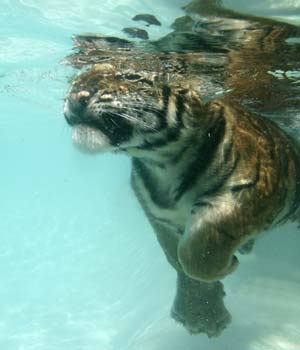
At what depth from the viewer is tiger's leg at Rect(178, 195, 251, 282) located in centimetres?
460

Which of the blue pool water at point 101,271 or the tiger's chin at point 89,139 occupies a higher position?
the tiger's chin at point 89,139

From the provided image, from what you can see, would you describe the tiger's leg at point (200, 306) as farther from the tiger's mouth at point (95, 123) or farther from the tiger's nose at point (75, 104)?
the tiger's nose at point (75, 104)

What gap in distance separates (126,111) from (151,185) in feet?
3.96

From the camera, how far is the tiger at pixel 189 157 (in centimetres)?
428

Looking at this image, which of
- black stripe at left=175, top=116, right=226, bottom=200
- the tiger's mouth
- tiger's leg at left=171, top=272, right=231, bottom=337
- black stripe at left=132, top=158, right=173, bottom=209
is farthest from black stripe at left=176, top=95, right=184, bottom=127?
tiger's leg at left=171, top=272, right=231, bottom=337

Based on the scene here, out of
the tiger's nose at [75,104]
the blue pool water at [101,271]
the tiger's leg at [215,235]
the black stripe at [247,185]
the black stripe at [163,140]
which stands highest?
the tiger's nose at [75,104]

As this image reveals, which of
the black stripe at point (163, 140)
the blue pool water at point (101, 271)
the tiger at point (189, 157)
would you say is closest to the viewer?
the tiger at point (189, 157)

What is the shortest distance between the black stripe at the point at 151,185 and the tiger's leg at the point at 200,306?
2171 millimetres

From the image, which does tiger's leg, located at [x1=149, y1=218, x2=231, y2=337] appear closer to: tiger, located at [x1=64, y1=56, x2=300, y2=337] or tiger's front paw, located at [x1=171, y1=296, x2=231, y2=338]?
tiger's front paw, located at [x1=171, y1=296, x2=231, y2=338]

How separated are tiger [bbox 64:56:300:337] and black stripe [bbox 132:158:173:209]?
1cm

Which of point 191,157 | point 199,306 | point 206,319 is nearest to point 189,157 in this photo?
point 191,157

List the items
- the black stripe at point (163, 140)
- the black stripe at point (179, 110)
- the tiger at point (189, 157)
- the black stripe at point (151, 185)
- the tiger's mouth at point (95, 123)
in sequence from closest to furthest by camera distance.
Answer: the tiger's mouth at point (95, 123) < the tiger at point (189, 157) < the black stripe at point (163, 140) < the black stripe at point (179, 110) < the black stripe at point (151, 185)

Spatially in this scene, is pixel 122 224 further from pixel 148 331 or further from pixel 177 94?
pixel 177 94

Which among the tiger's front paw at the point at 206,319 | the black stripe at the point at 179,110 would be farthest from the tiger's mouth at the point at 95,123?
the tiger's front paw at the point at 206,319
